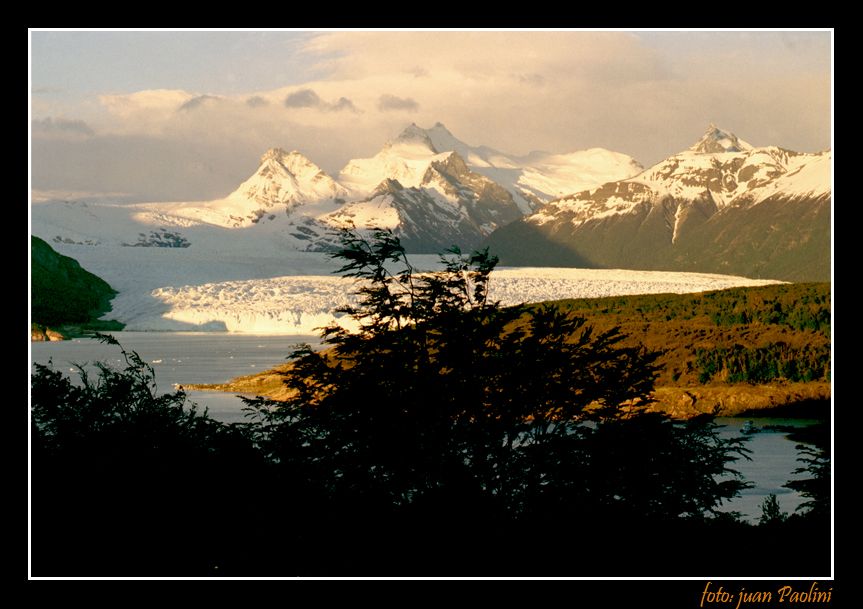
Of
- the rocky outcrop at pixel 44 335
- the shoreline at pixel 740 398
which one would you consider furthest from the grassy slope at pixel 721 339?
the rocky outcrop at pixel 44 335

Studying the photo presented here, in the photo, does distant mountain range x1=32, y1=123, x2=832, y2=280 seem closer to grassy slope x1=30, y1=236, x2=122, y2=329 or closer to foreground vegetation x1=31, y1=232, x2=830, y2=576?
grassy slope x1=30, y1=236, x2=122, y2=329

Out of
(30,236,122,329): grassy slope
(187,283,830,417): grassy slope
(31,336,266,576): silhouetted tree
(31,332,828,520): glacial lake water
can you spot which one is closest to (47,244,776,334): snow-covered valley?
(30,236,122,329): grassy slope

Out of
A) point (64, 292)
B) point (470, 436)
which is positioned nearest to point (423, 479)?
point (470, 436)

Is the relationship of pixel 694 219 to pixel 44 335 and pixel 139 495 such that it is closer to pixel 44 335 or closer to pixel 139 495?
pixel 44 335

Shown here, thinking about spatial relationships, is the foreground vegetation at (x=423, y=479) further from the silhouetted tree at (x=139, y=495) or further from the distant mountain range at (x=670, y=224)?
the distant mountain range at (x=670, y=224)

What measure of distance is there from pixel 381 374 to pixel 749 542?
3123mm

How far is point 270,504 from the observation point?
8859 millimetres

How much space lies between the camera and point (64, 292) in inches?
2216

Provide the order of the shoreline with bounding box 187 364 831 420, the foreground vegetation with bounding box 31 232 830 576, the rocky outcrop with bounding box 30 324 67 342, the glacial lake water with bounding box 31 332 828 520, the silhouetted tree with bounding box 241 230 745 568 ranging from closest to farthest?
the foreground vegetation with bounding box 31 232 830 576 < the silhouetted tree with bounding box 241 230 745 568 < the glacial lake water with bounding box 31 332 828 520 < the shoreline with bounding box 187 364 831 420 < the rocky outcrop with bounding box 30 324 67 342

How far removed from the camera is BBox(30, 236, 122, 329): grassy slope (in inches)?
2048

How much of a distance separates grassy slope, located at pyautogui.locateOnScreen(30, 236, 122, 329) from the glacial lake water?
358 cm
